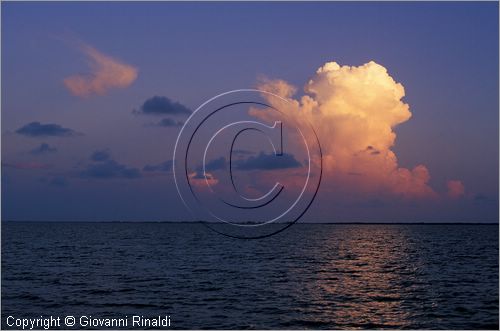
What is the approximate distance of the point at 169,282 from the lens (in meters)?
48.5

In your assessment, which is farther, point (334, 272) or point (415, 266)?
point (415, 266)

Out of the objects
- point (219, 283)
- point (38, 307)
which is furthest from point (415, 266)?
point (38, 307)

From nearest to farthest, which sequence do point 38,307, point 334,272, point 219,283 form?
point 38,307, point 219,283, point 334,272

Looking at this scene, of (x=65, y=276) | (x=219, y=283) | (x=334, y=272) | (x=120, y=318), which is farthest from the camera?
(x=334, y=272)

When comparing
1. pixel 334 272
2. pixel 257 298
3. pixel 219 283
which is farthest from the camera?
pixel 334 272

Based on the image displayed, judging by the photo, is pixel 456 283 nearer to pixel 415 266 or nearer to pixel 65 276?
pixel 415 266

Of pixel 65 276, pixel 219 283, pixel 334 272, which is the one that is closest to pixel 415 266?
pixel 334 272

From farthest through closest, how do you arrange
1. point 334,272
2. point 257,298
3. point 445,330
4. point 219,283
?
point 334,272, point 219,283, point 257,298, point 445,330

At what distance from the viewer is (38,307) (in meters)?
35.9

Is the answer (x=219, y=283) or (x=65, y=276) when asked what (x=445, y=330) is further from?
(x=65, y=276)

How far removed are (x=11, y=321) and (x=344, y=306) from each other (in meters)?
22.2

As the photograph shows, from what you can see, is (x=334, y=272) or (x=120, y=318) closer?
(x=120, y=318)

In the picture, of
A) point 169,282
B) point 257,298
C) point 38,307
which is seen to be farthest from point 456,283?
point 38,307

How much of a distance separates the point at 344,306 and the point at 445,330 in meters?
8.00
